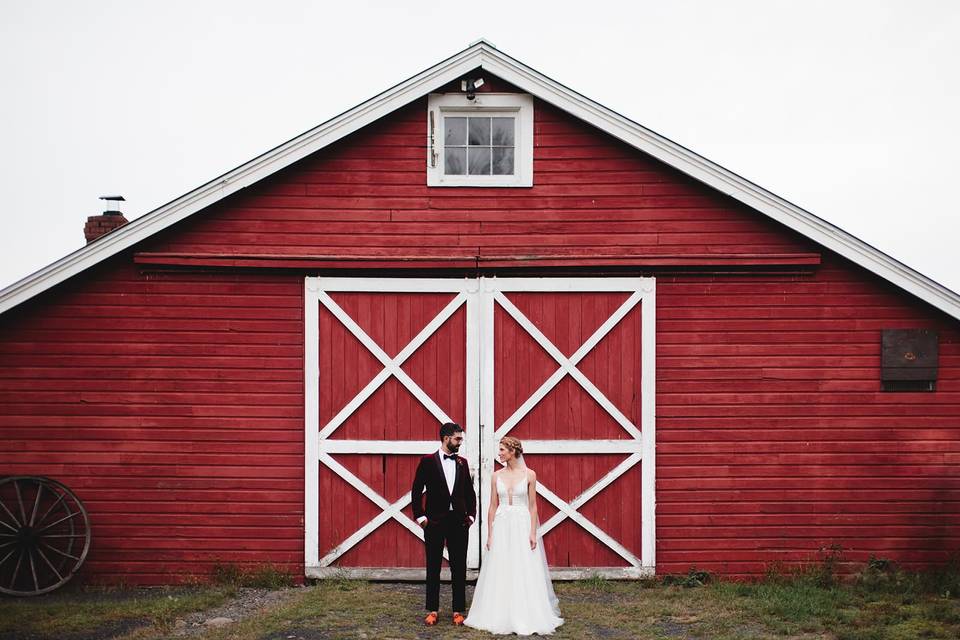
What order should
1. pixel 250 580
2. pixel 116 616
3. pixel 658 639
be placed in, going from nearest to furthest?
pixel 658 639
pixel 116 616
pixel 250 580

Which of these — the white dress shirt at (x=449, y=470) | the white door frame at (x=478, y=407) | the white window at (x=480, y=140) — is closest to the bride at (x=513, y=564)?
the white dress shirt at (x=449, y=470)

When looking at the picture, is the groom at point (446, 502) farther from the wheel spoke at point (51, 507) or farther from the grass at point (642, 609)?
the wheel spoke at point (51, 507)

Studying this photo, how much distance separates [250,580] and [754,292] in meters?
6.53

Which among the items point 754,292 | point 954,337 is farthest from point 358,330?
point 954,337

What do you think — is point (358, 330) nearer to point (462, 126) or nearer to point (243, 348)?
point (243, 348)

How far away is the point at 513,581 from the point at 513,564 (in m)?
0.16

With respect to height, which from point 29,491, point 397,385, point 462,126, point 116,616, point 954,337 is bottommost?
A: point 116,616

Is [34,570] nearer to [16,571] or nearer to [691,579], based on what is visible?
[16,571]

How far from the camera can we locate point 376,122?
974cm

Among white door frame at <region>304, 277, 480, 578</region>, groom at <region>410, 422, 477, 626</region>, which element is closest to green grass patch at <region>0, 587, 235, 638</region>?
white door frame at <region>304, 277, 480, 578</region>

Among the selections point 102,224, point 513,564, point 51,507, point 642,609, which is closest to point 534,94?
point 513,564

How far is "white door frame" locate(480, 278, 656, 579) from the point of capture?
380 inches

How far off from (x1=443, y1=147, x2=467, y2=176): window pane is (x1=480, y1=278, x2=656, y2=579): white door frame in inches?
51.1

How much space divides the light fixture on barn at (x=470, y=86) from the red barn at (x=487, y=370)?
0.02 meters
